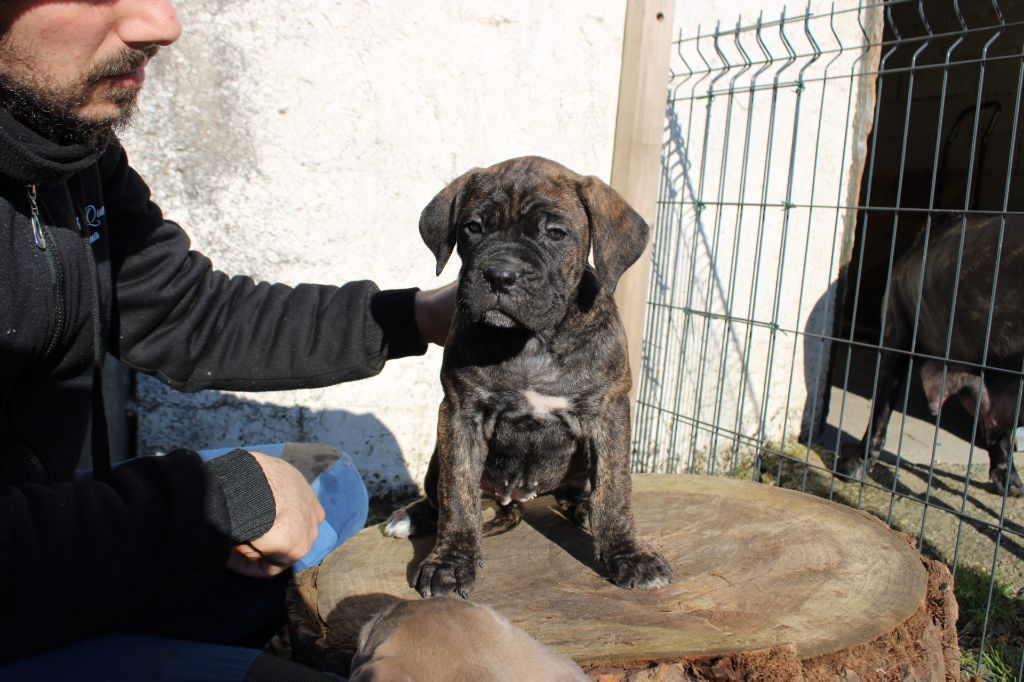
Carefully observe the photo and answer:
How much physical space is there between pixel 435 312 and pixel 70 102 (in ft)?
4.77

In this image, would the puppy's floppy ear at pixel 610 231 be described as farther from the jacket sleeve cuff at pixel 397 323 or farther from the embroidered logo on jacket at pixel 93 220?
the embroidered logo on jacket at pixel 93 220

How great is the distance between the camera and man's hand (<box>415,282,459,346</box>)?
322cm

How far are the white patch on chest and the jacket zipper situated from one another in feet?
4.75

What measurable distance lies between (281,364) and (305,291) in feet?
1.13

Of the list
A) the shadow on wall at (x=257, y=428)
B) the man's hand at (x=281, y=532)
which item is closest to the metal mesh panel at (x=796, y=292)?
the shadow on wall at (x=257, y=428)

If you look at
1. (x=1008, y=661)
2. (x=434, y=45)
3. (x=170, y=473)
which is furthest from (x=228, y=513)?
(x=1008, y=661)

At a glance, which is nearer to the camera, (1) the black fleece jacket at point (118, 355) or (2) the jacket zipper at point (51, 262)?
(1) the black fleece jacket at point (118, 355)

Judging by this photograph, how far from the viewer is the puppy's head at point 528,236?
8.55 feet

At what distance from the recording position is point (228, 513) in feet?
7.45

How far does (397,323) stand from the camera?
325 cm

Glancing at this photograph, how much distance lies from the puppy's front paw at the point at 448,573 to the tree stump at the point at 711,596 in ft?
0.16

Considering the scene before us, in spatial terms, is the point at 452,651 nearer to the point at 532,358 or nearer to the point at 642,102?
the point at 532,358

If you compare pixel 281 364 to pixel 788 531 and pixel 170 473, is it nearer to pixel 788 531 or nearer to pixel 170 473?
Answer: pixel 170 473

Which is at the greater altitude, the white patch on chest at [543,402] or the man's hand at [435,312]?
the man's hand at [435,312]
